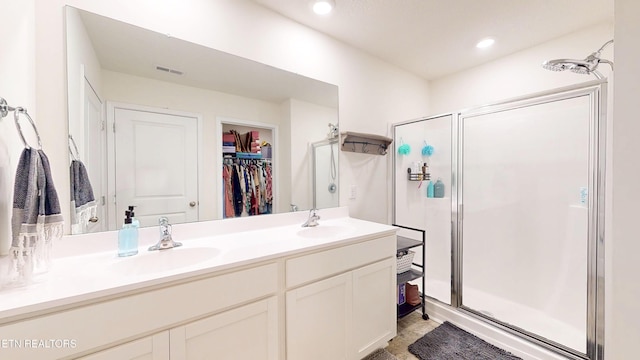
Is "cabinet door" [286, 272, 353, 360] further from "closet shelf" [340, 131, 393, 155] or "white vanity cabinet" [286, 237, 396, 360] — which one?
"closet shelf" [340, 131, 393, 155]

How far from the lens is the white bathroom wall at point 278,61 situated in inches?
44.2

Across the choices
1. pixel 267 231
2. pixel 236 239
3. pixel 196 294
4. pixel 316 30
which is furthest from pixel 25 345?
pixel 316 30

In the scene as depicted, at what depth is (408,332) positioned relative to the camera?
193 cm

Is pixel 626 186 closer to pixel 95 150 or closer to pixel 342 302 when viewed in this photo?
pixel 342 302

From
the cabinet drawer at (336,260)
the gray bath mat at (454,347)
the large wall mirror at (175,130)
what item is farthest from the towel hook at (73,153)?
the gray bath mat at (454,347)

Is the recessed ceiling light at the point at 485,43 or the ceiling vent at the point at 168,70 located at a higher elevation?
the recessed ceiling light at the point at 485,43

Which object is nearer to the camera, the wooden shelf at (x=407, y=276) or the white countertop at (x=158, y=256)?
the white countertop at (x=158, y=256)

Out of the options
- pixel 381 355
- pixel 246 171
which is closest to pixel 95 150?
pixel 246 171

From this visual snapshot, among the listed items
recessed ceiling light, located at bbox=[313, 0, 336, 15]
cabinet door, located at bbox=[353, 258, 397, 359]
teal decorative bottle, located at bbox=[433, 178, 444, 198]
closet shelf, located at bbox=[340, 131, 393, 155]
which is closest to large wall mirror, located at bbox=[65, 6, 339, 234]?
closet shelf, located at bbox=[340, 131, 393, 155]

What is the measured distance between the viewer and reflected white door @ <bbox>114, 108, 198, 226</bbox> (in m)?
1.30

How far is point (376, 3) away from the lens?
5.59ft

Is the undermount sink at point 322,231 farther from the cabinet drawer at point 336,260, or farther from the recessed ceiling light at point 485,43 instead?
the recessed ceiling light at point 485,43

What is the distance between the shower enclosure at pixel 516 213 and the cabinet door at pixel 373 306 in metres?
0.80

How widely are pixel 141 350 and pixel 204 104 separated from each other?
4.19 ft
